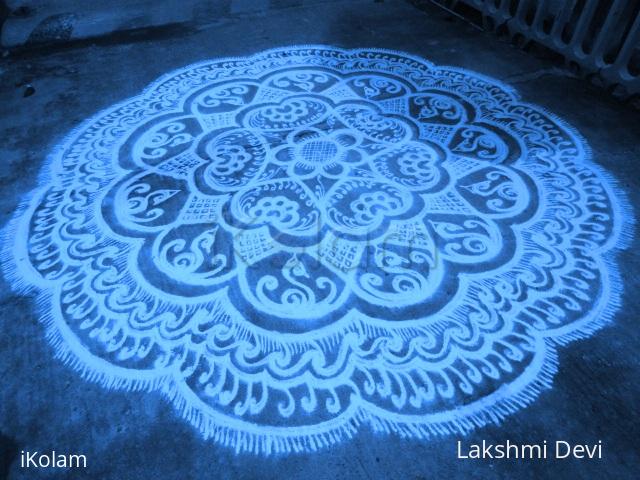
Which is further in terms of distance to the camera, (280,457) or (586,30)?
(586,30)

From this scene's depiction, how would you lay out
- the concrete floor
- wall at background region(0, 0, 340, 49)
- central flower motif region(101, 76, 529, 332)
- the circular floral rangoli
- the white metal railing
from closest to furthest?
the concrete floor
the circular floral rangoli
central flower motif region(101, 76, 529, 332)
the white metal railing
wall at background region(0, 0, 340, 49)

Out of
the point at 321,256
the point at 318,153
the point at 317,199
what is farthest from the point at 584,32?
the point at 321,256

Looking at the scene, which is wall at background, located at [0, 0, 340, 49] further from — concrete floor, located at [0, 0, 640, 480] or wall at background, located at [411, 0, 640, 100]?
wall at background, located at [411, 0, 640, 100]

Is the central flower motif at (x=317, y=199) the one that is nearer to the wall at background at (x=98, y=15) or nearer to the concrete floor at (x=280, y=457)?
the concrete floor at (x=280, y=457)

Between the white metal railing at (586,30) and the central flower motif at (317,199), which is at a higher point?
the white metal railing at (586,30)

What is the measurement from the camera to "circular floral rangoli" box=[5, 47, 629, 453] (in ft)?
4.05

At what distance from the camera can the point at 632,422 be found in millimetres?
1146

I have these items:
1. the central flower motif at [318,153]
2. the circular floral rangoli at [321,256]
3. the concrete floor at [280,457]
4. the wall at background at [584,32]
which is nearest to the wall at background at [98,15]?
the circular floral rangoli at [321,256]

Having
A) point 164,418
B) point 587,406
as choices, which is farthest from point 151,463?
point 587,406

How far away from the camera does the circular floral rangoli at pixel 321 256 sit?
4.05ft

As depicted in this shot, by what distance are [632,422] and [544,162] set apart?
46.8 inches

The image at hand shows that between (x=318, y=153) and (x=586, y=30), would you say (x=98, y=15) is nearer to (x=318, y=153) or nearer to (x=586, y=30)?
(x=318, y=153)

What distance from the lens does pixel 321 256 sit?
156 cm

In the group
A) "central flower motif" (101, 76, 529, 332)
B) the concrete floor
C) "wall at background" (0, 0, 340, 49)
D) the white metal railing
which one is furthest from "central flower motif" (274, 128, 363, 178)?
"wall at background" (0, 0, 340, 49)
